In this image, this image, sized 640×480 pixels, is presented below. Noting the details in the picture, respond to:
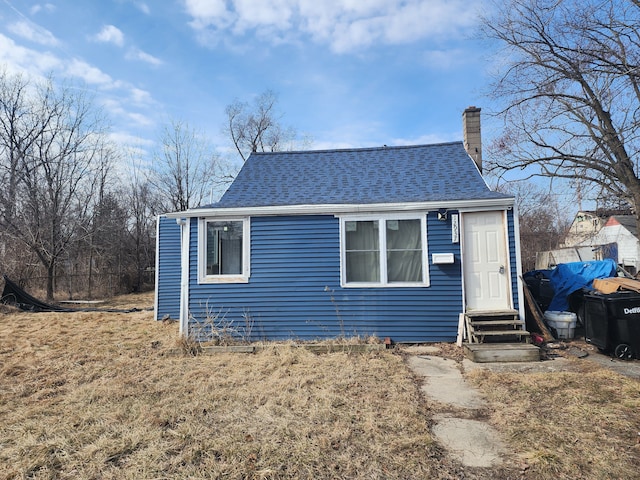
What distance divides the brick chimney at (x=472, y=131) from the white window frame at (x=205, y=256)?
5780 millimetres

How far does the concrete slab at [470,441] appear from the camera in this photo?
309cm

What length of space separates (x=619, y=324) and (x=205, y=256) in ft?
24.3

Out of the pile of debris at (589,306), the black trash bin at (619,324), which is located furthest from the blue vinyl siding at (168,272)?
the black trash bin at (619,324)

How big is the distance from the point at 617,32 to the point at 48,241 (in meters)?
20.8

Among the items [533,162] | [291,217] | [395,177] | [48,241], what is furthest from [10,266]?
[533,162]

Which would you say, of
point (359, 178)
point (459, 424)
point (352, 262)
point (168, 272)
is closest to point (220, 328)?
point (352, 262)

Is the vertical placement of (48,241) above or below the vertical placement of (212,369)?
above

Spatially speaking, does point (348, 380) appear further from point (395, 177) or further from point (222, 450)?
point (395, 177)

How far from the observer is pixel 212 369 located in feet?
18.5

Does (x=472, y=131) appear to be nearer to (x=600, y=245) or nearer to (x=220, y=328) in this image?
(x=220, y=328)

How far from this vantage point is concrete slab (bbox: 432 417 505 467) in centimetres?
309

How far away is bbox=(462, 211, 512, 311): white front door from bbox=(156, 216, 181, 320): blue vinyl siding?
295 inches

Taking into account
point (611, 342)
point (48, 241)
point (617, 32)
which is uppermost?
point (617, 32)

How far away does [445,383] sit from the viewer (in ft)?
16.4
